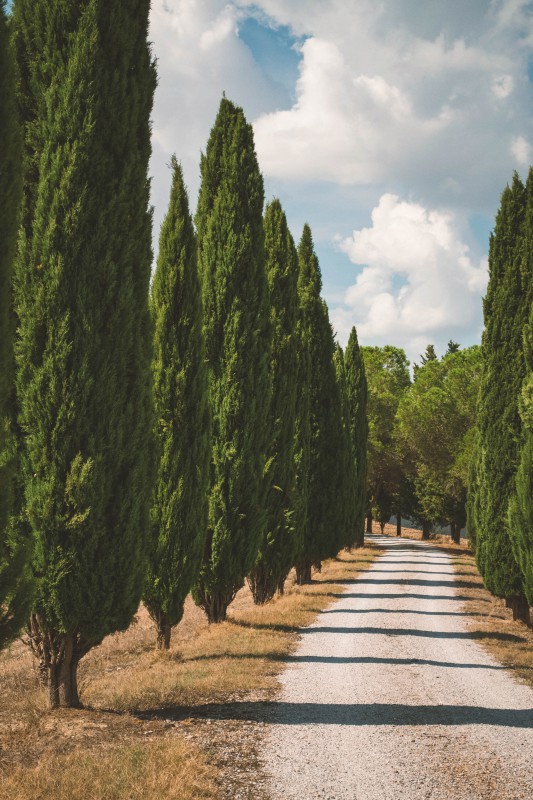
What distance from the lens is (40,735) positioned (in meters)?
5.76

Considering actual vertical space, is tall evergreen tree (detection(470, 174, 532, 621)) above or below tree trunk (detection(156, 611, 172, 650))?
above

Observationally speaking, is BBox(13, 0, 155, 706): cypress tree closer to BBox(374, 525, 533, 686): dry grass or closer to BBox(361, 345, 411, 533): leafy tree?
BBox(374, 525, 533, 686): dry grass

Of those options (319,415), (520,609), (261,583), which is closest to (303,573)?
→ (261,583)

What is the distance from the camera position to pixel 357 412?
117 ft

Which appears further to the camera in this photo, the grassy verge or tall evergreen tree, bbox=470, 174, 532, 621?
tall evergreen tree, bbox=470, 174, 532, 621

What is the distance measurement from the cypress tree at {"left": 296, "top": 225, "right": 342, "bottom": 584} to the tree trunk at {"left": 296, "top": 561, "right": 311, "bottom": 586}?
30.3 inches

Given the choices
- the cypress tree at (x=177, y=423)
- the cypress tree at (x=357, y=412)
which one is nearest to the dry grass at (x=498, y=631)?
the cypress tree at (x=177, y=423)

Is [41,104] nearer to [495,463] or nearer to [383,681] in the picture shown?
[383,681]

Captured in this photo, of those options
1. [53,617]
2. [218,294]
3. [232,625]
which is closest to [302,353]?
[218,294]

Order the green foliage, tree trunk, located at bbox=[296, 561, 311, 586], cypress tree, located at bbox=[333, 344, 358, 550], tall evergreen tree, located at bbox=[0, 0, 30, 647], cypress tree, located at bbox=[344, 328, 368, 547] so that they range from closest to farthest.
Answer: tall evergreen tree, located at bbox=[0, 0, 30, 647], the green foliage, tree trunk, located at bbox=[296, 561, 311, 586], cypress tree, located at bbox=[333, 344, 358, 550], cypress tree, located at bbox=[344, 328, 368, 547]

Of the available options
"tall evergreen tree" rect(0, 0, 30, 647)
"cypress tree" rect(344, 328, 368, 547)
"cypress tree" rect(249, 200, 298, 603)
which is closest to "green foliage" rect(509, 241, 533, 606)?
"cypress tree" rect(249, 200, 298, 603)

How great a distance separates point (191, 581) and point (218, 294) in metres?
6.03

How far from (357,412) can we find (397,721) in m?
29.6

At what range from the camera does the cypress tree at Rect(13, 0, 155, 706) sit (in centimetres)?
659
